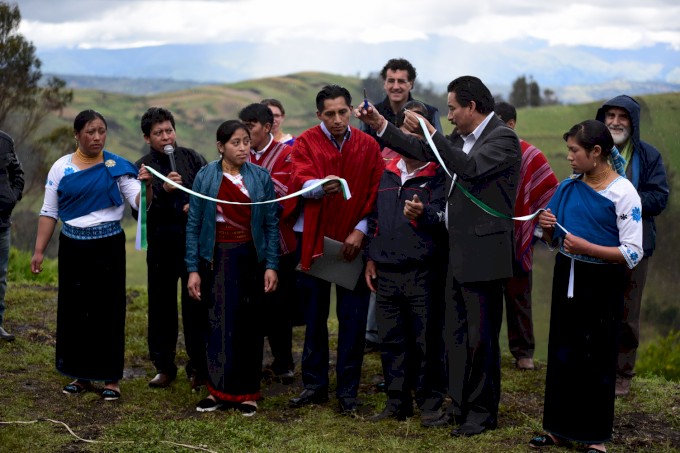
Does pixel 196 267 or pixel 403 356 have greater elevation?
pixel 196 267

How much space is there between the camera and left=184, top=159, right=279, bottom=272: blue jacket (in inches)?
217

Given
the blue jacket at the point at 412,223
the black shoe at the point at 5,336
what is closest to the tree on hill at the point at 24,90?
the black shoe at the point at 5,336

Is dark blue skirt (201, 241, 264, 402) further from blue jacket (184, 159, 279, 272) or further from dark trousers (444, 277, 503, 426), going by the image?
dark trousers (444, 277, 503, 426)

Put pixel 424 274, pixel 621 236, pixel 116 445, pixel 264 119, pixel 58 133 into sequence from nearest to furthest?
pixel 621 236 → pixel 116 445 → pixel 424 274 → pixel 264 119 → pixel 58 133

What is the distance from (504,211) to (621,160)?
0.74 metres

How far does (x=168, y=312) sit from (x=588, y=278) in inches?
124

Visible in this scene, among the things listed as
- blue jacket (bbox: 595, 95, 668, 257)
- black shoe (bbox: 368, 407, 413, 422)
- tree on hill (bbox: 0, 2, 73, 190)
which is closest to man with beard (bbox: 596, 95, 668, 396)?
blue jacket (bbox: 595, 95, 668, 257)

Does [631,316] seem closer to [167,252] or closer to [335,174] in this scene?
[335,174]

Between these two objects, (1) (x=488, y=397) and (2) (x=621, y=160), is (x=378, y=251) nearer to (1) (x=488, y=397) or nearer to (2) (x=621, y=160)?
(1) (x=488, y=397)

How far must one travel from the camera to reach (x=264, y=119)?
6301 mm

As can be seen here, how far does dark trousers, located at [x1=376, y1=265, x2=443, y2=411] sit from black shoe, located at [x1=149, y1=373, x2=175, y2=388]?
72.3 inches

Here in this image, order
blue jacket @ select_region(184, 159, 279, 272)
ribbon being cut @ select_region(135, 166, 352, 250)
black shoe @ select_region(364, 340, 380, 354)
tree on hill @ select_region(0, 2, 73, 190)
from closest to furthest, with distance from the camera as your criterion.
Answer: ribbon being cut @ select_region(135, 166, 352, 250), blue jacket @ select_region(184, 159, 279, 272), black shoe @ select_region(364, 340, 380, 354), tree on hill @ select_region(0, 2, 73, 190)

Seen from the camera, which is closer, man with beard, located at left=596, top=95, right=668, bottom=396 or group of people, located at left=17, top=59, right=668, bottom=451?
group of people, located at left=17, top=59, right=668, bottom=451

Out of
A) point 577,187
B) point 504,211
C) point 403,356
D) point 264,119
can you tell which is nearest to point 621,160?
point 577,187
